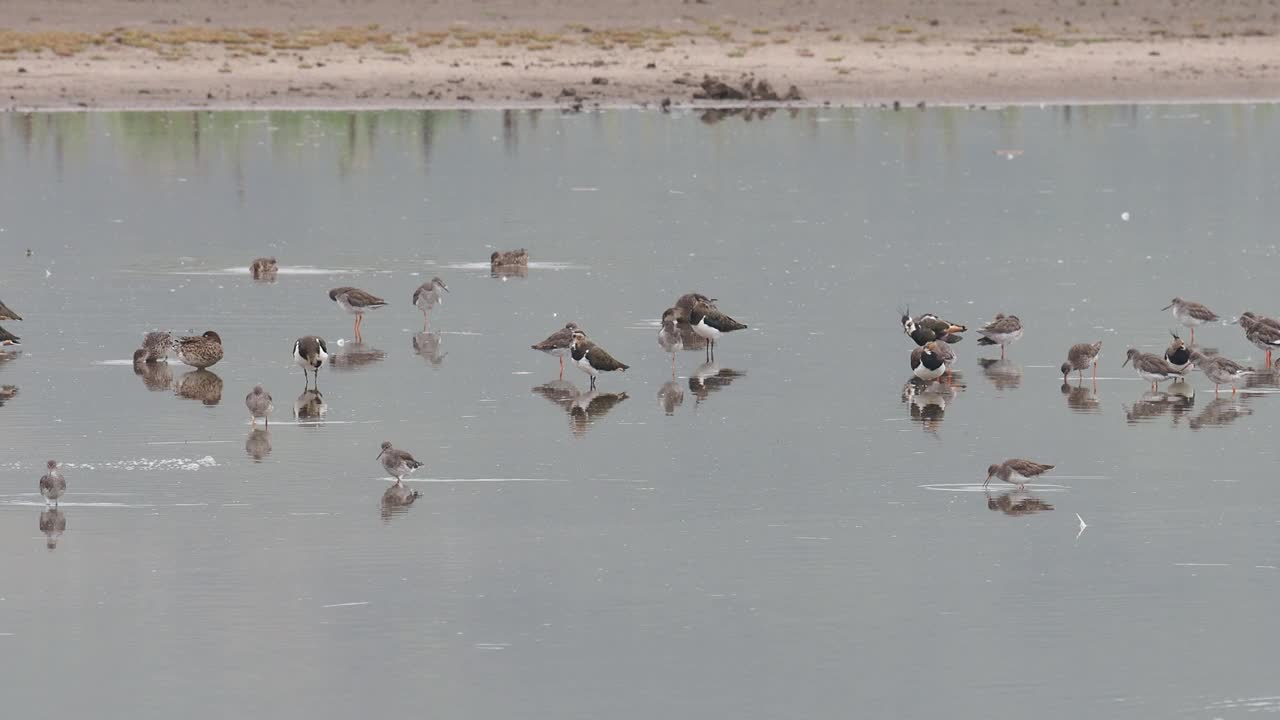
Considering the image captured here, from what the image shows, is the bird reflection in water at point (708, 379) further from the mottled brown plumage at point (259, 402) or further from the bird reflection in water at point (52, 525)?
the bird reflection in water at point (52, 525)

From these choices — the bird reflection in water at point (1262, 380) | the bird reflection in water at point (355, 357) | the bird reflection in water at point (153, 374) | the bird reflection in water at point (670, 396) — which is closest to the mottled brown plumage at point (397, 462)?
the bird reflection in water at point (670, 396)

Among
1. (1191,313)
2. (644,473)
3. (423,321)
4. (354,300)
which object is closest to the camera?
(644,473)

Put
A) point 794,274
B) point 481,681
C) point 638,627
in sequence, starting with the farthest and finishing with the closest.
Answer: point 794,274, point 638,627, point 481,681

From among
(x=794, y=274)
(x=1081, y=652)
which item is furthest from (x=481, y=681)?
(x=794, y=274)

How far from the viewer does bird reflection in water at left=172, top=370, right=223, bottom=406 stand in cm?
1755

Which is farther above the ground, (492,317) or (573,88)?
(573,88)

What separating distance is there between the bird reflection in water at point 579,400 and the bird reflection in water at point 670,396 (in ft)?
1.11

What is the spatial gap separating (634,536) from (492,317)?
9925 mm

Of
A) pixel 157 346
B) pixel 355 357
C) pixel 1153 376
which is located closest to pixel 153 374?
pixel 157 346

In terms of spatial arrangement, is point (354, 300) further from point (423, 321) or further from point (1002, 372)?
point (1002, 372)

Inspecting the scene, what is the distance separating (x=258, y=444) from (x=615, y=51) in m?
48.1

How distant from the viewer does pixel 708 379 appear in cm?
1858

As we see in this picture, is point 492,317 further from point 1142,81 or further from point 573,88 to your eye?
point 1142,81

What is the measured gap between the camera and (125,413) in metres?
16.6
